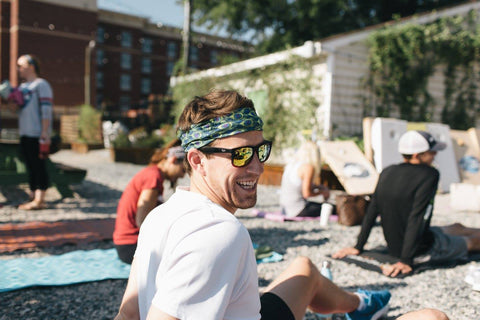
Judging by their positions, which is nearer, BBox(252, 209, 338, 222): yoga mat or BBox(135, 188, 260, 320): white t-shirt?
BBox(135, 188, 260, 320): white t-shirt

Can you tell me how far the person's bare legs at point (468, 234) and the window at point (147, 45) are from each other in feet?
145

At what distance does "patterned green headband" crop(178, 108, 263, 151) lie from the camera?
1.39 m

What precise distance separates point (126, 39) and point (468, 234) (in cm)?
4338

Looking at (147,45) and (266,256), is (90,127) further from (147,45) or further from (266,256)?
(147,45)

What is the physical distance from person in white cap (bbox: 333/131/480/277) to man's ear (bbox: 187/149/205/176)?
8.90ft

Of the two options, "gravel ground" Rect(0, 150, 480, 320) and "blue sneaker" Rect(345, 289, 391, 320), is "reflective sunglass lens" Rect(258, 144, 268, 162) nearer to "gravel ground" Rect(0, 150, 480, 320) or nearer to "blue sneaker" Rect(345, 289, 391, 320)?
"blue sneaker" Rect(345, 289, 391, 320)

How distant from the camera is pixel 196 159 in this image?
146 cm

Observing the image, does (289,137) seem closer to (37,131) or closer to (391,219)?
(37,131)

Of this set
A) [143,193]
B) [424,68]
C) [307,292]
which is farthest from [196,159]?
[424,68]

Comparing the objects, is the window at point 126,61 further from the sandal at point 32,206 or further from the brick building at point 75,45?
the sandal at point 32,206

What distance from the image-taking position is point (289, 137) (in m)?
11.4

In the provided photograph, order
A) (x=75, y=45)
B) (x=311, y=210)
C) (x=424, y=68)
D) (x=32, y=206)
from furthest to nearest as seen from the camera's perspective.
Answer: (x=75, y=45), (x=424, y=68), (x=32, y=206), (x=311, y=210)

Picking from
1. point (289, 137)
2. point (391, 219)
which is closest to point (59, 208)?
point (391, 219)

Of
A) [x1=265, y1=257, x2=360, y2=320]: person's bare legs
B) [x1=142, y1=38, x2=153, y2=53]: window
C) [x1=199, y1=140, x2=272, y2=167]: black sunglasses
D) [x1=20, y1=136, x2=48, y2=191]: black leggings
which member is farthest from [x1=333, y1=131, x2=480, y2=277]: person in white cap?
[x1=142, y1=38, x2=153, y2=53]: window
